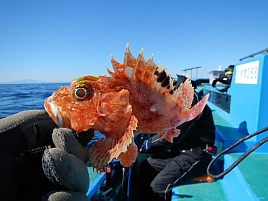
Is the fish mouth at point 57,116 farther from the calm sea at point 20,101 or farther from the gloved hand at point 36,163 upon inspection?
the calm sea at point 20,101

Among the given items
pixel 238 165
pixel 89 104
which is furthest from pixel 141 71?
pixel 238 165

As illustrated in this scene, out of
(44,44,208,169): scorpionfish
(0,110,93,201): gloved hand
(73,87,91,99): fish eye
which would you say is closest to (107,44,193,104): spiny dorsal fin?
(44,44,208,169): scorpionfish

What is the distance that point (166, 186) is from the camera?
11.4ft

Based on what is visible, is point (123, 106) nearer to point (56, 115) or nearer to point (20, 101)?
point (56, 115)

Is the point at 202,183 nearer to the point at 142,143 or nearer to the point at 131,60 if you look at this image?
the point at 142,143

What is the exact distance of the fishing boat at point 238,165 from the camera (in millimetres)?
2777

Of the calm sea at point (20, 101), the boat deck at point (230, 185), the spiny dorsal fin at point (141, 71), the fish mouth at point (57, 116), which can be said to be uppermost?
the spiny dorsal fin at point (141, 71)

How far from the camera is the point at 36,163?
4.17 ft

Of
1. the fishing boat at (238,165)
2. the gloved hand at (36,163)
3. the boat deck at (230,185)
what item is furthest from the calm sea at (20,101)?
the gloved hand at (36,163)

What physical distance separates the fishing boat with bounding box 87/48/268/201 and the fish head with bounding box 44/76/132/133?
49.7 inches

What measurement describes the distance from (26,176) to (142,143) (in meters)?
4.27

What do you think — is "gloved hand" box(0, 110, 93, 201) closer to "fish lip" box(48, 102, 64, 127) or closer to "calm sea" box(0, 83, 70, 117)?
"fish lip" box(48, 102, 64, 127)

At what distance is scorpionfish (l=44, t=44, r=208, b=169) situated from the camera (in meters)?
1.60

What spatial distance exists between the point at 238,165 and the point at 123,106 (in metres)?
2.36
